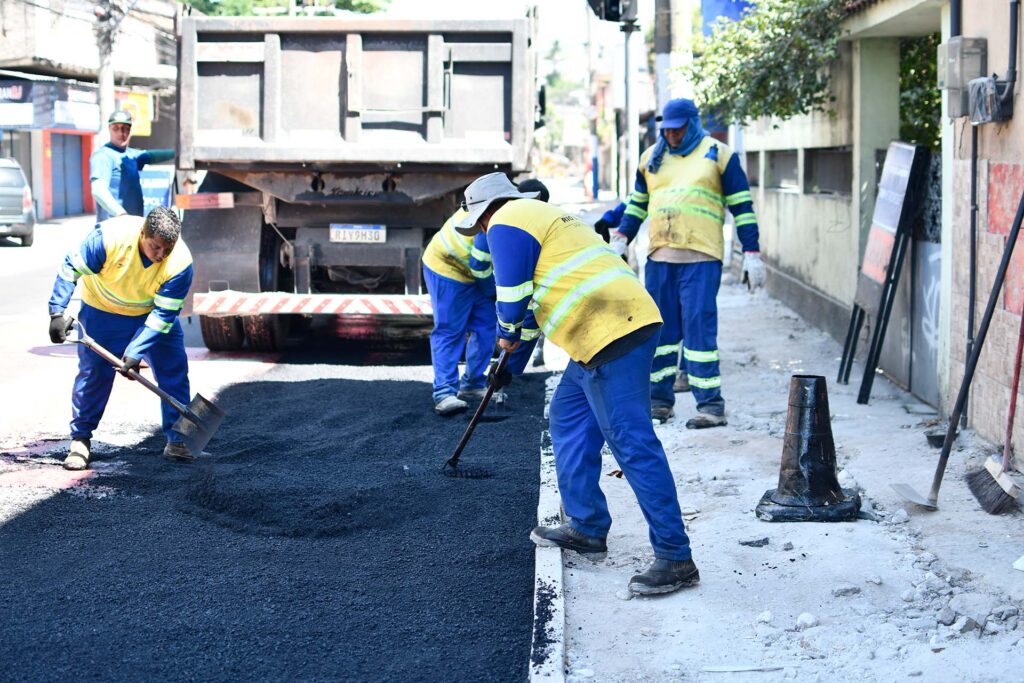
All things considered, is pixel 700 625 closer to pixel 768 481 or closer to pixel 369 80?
pixel 768 481

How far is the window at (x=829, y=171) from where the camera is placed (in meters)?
11.0

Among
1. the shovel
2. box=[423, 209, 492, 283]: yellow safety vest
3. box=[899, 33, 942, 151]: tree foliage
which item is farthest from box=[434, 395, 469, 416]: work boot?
box=[899, 33, 942, 151]: tree foliage

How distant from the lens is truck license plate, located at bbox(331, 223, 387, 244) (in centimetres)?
1006

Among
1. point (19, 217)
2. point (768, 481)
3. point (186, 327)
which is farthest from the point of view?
point (19, 217)

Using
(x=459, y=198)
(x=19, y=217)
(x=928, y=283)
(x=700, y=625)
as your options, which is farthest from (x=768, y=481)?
(x=19, y=217)

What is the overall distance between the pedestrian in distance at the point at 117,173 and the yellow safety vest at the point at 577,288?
5.75m

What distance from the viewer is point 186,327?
1269 centimetres

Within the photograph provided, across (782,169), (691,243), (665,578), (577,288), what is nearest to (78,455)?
(577,288)

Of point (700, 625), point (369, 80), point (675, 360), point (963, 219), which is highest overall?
point (369, 80)

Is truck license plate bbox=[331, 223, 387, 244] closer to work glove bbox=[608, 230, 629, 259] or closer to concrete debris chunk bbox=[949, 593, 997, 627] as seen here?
work glove bbox=[608, 230, 629, 259]

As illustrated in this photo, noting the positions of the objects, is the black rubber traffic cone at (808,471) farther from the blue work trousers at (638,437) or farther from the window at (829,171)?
the window at (829,171)

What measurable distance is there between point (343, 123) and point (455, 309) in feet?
7.16

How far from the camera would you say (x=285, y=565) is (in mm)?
5207

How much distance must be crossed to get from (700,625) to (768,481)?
6.53ft
